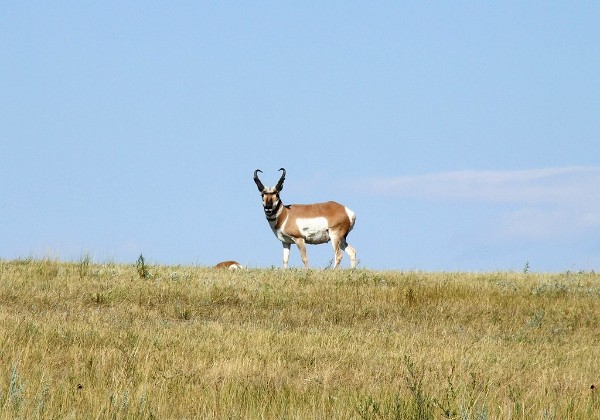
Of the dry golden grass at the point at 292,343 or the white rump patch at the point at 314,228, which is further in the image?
the white rump patch at the point at 314,228

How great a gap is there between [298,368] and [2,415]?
4282 mm

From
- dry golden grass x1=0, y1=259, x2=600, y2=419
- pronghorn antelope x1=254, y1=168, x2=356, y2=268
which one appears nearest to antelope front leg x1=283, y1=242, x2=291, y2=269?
pronghorn antelope x1=254, y1=168, x2=356, y2=268

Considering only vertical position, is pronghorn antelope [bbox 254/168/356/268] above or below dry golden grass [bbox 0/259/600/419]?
above

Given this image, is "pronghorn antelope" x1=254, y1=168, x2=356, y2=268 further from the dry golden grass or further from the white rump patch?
the dry golden grass

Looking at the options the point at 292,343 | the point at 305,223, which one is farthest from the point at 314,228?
the point at 292,343

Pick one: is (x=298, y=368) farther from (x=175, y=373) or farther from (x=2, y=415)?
(x=2, y=415)

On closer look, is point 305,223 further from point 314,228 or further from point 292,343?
point 292,343

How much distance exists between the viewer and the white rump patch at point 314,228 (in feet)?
83.3

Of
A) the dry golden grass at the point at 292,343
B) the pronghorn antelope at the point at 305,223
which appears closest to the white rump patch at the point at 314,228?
the pronghorn antelope at the point at 305,223

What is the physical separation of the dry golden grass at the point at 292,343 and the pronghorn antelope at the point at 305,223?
5.27 meters

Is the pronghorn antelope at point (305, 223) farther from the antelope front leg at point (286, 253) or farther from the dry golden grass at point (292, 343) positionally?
the dry golden grass at point (292, 343)

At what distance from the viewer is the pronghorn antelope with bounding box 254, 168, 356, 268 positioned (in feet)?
83.0

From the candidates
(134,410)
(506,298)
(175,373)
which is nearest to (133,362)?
(175,373)

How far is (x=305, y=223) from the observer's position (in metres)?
25.4
